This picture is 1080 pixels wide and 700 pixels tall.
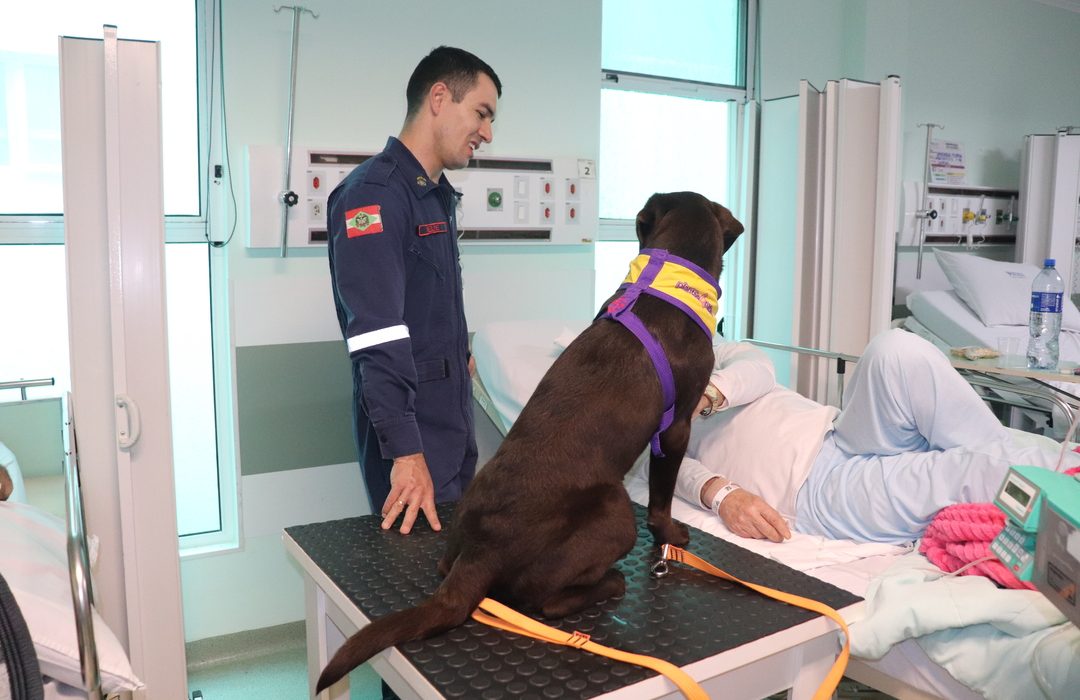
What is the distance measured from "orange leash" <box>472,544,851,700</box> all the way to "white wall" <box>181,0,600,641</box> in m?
1.94

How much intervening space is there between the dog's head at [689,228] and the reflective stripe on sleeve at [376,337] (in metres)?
0.56

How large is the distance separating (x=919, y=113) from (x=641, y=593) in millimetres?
4617

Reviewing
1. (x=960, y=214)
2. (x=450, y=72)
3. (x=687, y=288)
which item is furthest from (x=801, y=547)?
(x=960, y=214)

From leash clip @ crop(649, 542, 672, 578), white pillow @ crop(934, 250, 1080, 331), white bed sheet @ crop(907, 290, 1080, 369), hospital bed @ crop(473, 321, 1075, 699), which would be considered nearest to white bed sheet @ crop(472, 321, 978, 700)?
hospital bed @ crop(473, 321, 1075, 699)

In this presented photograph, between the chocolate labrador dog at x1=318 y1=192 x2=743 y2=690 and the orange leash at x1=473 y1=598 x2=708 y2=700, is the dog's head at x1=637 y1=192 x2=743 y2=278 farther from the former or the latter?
the orange leash at x1=473 y1=598 x2=708 y2=700

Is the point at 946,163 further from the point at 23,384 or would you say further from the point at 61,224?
the point at 23,384

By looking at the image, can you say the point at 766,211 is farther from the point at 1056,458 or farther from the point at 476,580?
the point at 476,580

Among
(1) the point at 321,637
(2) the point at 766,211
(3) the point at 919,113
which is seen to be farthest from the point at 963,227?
(1) the point at 321,637

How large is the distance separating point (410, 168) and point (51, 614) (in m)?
1.17

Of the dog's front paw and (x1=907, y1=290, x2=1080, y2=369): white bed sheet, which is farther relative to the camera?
(x1=907, y1=290, x2=1080, y2=369): white bed sheet

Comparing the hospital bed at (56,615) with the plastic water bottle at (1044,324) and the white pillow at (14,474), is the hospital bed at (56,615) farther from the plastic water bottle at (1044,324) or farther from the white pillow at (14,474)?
the plastic water bottle at (1044,324)

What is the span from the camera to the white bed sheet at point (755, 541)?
1551 mm

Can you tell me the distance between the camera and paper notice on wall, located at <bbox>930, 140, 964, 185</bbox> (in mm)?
5094

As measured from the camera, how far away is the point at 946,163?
5.15 meters
